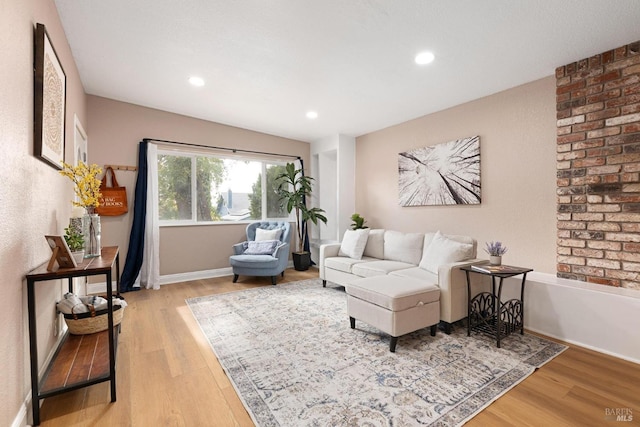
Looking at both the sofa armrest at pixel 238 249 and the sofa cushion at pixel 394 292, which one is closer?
the sofa cushion at pixel 394 292

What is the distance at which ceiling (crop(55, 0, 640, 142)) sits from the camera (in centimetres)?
208

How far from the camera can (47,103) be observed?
6.19 ft

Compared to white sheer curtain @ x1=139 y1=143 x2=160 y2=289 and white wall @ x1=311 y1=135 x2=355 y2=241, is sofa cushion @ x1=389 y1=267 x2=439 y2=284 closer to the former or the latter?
white wall @ x1=311 y1=135 x2=355 y2=241

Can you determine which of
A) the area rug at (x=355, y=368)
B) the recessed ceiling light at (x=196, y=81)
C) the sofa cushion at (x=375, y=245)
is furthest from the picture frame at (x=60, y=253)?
the sofa cushion at (x=375, y=245)

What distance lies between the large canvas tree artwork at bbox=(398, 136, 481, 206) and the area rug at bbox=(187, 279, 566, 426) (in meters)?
1.71

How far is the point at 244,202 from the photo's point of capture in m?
5.31

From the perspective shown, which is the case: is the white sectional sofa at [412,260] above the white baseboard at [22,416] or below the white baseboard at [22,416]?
above

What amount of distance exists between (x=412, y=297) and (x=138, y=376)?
2118 mm

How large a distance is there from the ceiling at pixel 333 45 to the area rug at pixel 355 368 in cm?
249

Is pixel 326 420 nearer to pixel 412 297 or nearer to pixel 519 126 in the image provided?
pixel 412 297

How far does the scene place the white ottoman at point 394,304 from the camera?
2322mm

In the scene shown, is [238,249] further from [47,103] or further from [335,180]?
[47,103]

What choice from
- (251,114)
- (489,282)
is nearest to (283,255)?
(251,114)
